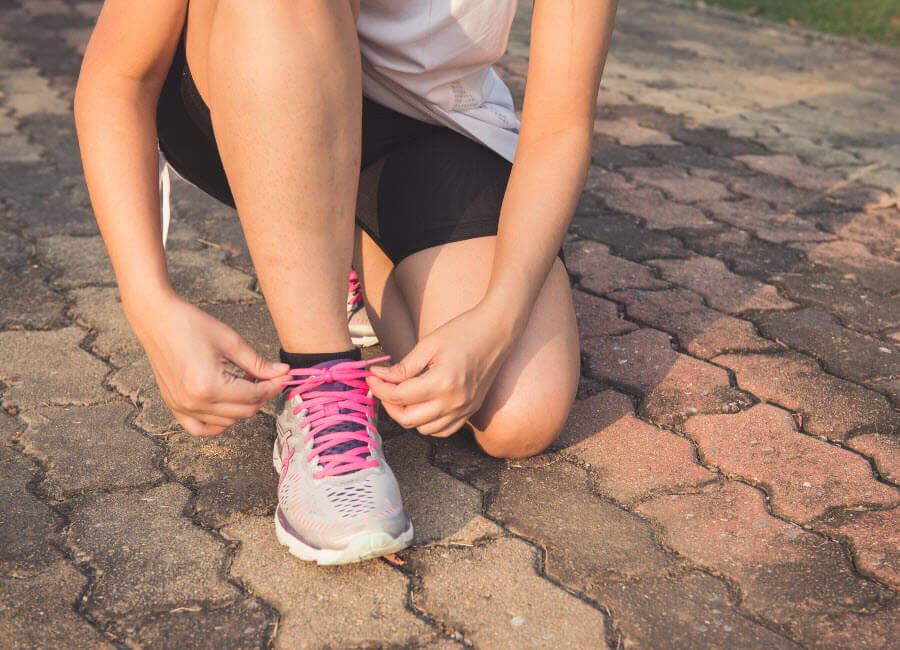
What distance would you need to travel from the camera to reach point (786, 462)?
5.24ft

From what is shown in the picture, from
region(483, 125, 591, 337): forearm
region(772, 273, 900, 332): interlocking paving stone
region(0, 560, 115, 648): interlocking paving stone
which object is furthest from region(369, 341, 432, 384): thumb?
region(772, 273, 900, 332): interlocking paving stone

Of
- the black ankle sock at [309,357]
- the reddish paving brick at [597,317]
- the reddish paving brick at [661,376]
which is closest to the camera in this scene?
the black ankle sock at [309,357]

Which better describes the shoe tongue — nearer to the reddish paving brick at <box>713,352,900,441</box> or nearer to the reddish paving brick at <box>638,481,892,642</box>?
the reddish paving brick at <box>638,481,892,642</box>

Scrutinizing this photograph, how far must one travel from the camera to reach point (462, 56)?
5.53ft

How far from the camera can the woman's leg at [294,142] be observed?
1.28 meters

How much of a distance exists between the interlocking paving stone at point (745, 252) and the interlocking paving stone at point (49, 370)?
1.49 metres

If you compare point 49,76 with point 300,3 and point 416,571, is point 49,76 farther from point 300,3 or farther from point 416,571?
point 416,571

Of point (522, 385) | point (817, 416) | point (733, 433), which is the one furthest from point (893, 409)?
point (522, 385)

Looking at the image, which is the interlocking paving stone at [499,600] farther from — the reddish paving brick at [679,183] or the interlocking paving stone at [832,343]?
the reddish paving brick at [679,183]

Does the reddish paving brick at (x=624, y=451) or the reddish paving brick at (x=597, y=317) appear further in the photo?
the reddish paving brick at (x=597, y=317)

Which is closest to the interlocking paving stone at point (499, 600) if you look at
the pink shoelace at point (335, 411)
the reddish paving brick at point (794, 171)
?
the pink shoelace at point (335, 411)

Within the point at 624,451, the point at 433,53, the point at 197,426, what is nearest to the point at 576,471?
the point at 624,451

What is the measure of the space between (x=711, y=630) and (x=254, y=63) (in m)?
0.92

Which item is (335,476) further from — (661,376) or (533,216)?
(661,376)
